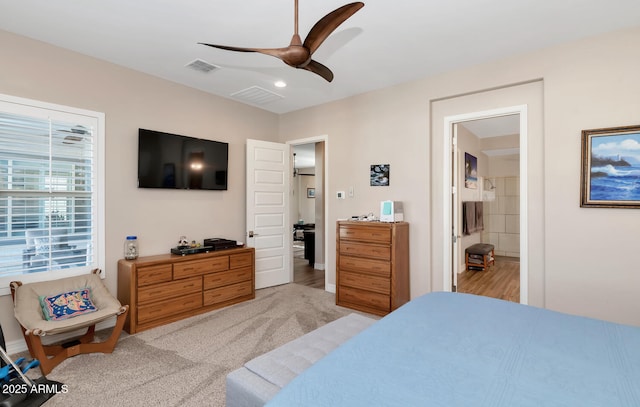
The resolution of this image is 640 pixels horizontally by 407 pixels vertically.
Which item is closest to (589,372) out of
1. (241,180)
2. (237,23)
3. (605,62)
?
(605,62)

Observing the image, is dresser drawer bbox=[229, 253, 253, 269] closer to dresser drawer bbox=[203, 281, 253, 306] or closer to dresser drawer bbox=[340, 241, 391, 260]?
dresser drawer bbox=[203, 281, 253, 306]

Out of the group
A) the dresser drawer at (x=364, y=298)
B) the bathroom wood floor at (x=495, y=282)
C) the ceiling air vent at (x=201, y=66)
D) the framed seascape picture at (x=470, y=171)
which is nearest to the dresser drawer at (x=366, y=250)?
the dresser drawer at (x=364, y=298)

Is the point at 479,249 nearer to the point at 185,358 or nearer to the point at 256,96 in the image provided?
the point at 256,96

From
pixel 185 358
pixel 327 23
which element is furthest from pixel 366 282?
pixel 327 23

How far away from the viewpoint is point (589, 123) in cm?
276

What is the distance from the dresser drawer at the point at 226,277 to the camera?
147 inches

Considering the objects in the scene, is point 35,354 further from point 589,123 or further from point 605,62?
point 605,62

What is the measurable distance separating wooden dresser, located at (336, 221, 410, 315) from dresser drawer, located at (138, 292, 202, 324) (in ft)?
5.69

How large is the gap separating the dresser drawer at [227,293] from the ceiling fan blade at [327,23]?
3054 mm

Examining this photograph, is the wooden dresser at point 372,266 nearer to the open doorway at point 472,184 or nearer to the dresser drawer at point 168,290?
the open doorway at point 472,184

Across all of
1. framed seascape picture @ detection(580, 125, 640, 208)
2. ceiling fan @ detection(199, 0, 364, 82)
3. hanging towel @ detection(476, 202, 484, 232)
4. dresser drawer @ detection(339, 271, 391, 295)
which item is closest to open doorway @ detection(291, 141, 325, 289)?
dresser drawer @ detection(339, 271, 391, 295)

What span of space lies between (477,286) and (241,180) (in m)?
4.02

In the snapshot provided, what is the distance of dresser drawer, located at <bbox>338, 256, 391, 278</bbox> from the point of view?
11.7 feet

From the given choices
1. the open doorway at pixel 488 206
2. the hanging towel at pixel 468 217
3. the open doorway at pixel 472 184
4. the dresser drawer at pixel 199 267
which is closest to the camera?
the open doorway at pixel 472 184
